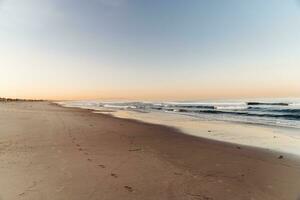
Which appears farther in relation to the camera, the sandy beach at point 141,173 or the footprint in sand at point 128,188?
the footprint in sand at point 128,188

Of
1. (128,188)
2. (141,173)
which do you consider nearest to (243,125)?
(141,173)

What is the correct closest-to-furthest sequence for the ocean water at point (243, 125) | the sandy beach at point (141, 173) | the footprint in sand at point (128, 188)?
the sandy beach at point (141, 173) < the footprint in sand at point (128, 188) < the ocean water at point (243, 125)

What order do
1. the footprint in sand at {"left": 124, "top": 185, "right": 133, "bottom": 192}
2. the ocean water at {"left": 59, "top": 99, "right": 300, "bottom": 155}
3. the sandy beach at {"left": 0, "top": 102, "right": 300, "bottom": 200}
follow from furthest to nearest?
1. the ocean water at {"left": 59, "top": 99, "right": 300, "bottom": 155}
2. the footprint in sand at {"left": 124, "top": 185, "right": 133, "bottom": 192}
3. the sandy beach at {"left": 0, "top": 102, "right": 300, "bottom": 200}

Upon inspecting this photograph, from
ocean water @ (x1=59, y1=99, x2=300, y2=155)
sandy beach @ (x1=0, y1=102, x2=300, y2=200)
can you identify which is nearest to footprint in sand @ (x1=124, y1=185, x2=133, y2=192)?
sandy beach @ (x1=0, y1=102, x2=300, y2=200)

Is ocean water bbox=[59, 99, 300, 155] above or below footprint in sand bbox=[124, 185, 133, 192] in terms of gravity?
below

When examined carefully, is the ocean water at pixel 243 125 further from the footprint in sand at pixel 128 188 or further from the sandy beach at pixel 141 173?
the footprint in sand at pixel 128 188

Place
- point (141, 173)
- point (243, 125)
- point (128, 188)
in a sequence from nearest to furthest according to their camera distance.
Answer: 1. point (128, 188)
2. point (141, 173)
3. point (243, 125)

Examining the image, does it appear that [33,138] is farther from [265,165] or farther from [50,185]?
[265,165]

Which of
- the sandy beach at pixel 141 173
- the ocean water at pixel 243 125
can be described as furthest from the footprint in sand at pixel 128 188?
the ocean water at pixel 243 125

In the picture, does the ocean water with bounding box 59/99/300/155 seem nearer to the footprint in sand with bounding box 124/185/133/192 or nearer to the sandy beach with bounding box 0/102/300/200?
the sandy beach with bounding box 0/102/300/200

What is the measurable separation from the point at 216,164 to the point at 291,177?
65.5 inches

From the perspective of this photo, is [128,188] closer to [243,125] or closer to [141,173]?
[141,173]

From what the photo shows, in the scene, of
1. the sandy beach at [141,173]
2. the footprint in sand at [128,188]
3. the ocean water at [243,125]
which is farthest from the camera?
the ocean water at [243,125]

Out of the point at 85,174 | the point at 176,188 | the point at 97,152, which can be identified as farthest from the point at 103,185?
the point at 97,152
